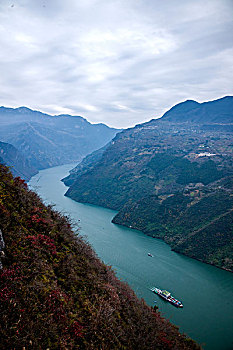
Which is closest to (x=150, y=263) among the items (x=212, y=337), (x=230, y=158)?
(x=212, y=337)

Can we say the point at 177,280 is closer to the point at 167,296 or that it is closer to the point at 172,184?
the point at 167,296

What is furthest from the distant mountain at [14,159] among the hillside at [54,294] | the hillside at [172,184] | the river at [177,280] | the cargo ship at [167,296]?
the hillside at [54,294]

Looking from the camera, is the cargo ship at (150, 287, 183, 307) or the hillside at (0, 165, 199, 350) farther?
the cargo ship at (150, 287, 183, 307)

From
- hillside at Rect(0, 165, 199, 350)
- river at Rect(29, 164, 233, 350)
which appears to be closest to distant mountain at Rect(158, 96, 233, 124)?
river at Rect(29, 164, 233, 350)

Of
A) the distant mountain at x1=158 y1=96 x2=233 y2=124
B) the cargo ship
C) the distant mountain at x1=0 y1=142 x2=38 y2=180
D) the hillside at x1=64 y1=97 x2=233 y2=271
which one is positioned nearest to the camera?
the cargo ship

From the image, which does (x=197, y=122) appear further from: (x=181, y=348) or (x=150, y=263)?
(x=181, y=348)

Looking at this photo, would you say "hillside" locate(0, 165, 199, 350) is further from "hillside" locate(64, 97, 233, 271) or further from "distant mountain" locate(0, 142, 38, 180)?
"distant mountain" locate(0, 142, 38, 180)

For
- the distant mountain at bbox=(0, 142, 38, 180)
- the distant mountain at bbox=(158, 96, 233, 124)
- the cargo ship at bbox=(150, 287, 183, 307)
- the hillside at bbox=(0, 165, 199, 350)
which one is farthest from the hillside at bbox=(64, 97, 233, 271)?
the distant mountain at bbox=(0, 142, 38, 180)

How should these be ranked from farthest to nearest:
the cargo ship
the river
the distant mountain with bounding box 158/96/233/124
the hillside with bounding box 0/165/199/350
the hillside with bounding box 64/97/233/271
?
the distant mountain with bounding box 158/96/233/124, the hillside with bounding box 64/97/233/271, the cargo ship, the river, the hillside with bounding box 0/165/199/350

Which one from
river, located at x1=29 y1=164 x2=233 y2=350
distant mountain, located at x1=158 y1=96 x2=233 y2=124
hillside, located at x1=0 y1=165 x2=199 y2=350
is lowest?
river, located at x1=29 y1=164 x2=233 y2=350

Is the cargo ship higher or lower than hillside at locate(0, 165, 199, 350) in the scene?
lower
